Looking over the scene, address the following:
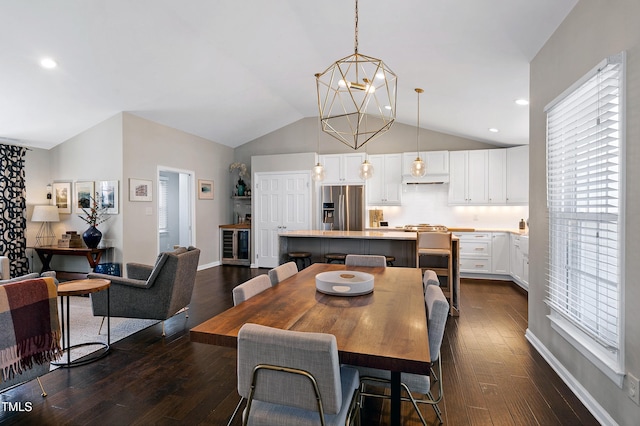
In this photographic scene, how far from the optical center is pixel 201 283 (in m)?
5.64

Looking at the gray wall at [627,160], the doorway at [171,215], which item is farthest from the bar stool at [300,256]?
the doorway at [171,215]

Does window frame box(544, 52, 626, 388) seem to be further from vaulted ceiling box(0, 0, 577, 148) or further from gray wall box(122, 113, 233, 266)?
gray wall box(122, 113, 233, 266)

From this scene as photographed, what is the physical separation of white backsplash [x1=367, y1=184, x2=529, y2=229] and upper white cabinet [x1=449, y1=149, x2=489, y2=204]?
29cm

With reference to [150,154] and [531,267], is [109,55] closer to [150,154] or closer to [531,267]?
[150,154]

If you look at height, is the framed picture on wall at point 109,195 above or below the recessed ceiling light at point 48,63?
below

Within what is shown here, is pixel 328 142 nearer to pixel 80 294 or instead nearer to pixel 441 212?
pixel 441 212

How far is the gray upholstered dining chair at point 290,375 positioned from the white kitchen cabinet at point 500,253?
537 cm

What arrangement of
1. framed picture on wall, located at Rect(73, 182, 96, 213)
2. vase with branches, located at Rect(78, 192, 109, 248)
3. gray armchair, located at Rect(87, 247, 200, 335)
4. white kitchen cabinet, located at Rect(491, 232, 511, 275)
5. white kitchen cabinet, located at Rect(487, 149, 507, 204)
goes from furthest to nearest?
white kitchen cabinet, located at Rect(487, 149, 507, 204)
white kitchen cabinet, located at Rect(491, 232, 511, 275)
framed picture on wall, located at Rect(73, 182, 96, 213)
vase with branches, located at Rect(78, 192, 109, 248)
gray armchair, located at Rect(87, 247, 200, 335)

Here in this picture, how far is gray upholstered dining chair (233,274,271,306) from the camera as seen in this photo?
1.93m

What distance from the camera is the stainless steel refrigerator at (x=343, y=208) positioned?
6.57 meters

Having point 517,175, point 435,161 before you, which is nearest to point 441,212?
point 435,161

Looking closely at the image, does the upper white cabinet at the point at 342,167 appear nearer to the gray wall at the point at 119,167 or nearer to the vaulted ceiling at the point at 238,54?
the vaulted ceiling at the point at 238,54

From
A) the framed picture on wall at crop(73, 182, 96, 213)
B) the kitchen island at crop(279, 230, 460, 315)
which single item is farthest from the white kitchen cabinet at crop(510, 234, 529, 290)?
the framed picture on wall at crop(73, 182, 96, 213)

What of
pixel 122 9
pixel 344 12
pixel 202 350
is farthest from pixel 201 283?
pixel 344 12
